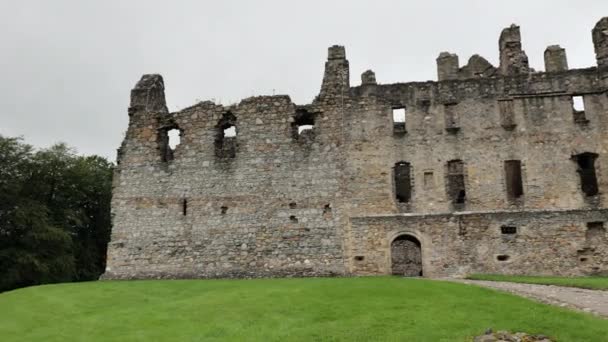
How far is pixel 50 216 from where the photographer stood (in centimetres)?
3828

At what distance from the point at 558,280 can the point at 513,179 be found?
20.3 feet

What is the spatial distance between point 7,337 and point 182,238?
11.5 metres

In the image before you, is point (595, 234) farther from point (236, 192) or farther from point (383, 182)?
point (236, 192)

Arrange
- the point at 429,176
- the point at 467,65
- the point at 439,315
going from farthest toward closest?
1. the point at 467,65
2. the point at 429,176
3. the point at 439,315

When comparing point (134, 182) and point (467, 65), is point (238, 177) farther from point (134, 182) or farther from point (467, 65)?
point (467, 65)

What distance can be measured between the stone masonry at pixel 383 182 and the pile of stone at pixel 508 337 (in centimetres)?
1148

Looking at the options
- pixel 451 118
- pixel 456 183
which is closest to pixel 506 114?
pixel 451 118

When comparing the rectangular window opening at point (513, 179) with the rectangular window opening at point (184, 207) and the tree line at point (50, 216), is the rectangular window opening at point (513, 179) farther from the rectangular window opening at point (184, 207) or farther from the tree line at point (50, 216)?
the tree line at point (50, 216)

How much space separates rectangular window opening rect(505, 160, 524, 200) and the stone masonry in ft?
0.32

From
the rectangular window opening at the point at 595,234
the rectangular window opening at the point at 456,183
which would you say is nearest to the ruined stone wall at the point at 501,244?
the rectangular window opening at the point at 595,234

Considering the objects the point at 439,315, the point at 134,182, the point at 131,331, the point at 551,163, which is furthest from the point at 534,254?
→ the point at 134,182

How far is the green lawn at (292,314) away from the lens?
12273 millimetres

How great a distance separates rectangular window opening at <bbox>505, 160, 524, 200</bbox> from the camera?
24406mm

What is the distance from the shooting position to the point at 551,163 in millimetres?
24000
